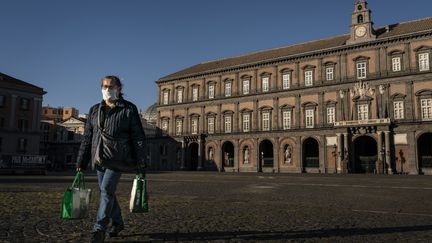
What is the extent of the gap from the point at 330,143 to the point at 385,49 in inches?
469

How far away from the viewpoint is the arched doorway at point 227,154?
2119 inches

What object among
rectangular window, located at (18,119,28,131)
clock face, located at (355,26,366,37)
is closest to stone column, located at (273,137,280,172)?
clock face, located at (355,26,366,37)

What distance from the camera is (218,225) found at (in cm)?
632

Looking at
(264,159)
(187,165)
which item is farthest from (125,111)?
(187,165)

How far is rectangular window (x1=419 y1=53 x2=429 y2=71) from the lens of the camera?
39.7 meters

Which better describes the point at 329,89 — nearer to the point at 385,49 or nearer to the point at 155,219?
the point at 385,49

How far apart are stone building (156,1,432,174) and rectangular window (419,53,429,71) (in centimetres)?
9

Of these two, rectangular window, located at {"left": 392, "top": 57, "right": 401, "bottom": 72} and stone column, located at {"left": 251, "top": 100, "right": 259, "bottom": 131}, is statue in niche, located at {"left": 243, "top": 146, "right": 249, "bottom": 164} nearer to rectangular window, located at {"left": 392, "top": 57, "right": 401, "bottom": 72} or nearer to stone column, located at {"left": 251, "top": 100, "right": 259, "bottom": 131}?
stone column, located at {"left": 251, "top": 100, "right": 259, "bottom": 131}

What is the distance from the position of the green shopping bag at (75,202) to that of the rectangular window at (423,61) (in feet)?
139

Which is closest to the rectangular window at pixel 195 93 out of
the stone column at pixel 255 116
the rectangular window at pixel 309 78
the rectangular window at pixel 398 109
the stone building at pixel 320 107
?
the stone building at pixel 320 107

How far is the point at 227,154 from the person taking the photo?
54938mm

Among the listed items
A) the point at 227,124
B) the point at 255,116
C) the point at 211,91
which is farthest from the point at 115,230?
the point at 211,91

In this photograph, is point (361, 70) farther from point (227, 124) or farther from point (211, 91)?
point (211, 91)

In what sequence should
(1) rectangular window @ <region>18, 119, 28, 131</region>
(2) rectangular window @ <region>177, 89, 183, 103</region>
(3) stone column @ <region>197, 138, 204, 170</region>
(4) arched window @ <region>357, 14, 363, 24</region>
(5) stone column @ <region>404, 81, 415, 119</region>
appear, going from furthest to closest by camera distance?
(2) rectangular window @ <region>177, 89, 183, 103</region>
(1) rectangular window @ <region>18, 119, 28, 131</region>
(3) stone column @ <region>197, 138, 204, 170</region>
(4) arched window @ <region>357, 14, 363, 24</region>
(5) stone column @ <region>404, 81, 415, 119</region>
